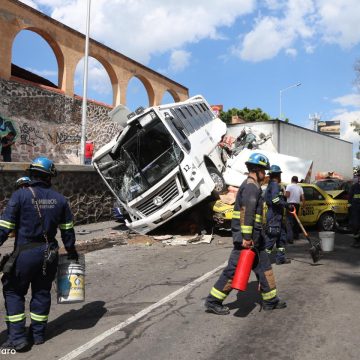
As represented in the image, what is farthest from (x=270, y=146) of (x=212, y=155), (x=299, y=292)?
(x=299, y=292)

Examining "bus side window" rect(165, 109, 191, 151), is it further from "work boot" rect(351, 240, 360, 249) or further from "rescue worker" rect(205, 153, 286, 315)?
"rescue worker" rect(205, 153, 286, 315)

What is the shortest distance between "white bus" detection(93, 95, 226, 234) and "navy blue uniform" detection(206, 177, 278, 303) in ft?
18.2

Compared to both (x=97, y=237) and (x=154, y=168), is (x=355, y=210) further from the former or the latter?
(x=97, y=237)

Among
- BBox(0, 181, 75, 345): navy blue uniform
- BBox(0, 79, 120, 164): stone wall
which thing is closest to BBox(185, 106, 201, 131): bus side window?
BBox(0, 79, 120, 164): stone wall

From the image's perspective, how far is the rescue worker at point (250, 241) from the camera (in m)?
5.29

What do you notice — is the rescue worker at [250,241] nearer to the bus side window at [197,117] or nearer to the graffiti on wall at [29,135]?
the bus side window at [197,117]

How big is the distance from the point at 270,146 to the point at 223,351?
51.4ft

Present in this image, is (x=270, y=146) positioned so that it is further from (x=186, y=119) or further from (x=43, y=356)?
(x=43, y=356)

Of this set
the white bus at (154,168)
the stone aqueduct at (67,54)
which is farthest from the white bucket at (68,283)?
the stone aqueduct at (67,54)

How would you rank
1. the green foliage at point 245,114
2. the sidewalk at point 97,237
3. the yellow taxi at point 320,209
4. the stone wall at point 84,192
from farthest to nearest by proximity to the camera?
the green foliage at point 245,114 < the stone wall at point 84,192 < the yellow taxi at point 320,209 < the sidewalk at point 97,237

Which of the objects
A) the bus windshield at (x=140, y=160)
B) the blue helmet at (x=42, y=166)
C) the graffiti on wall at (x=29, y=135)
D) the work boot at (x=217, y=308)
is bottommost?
the work boot at (x=217, y=308)

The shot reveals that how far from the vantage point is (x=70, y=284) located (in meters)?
4.74

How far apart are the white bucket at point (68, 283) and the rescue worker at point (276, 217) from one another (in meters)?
4.28

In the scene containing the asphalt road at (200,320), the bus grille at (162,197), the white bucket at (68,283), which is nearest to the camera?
the asphalt road at (200,320)
